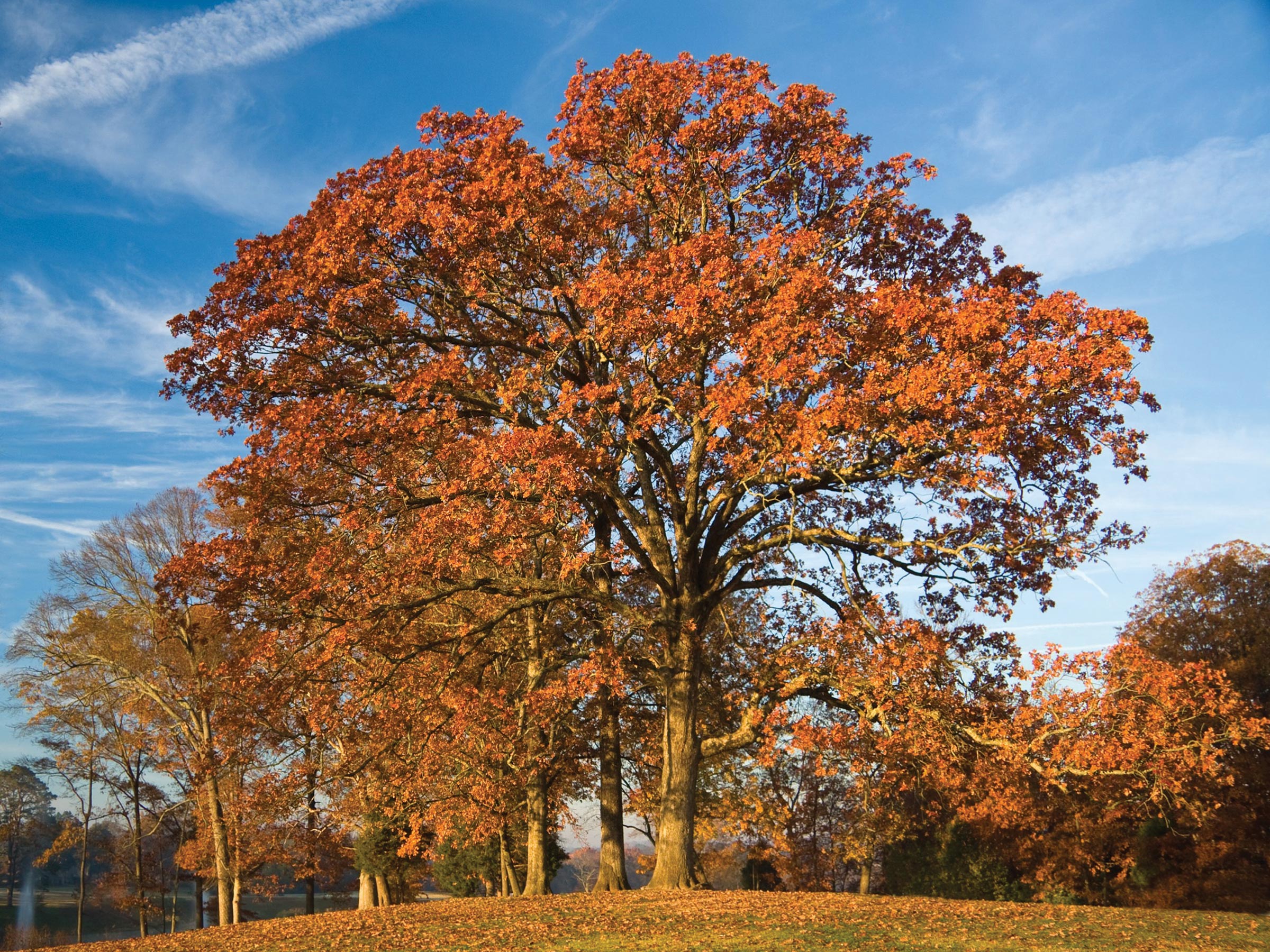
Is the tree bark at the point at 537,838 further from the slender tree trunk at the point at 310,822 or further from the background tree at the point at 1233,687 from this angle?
the background tree at the point at 1233,687

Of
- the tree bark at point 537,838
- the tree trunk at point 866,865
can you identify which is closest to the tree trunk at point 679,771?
the tree bark at point 537,838

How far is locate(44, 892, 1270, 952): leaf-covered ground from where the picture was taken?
10.6m

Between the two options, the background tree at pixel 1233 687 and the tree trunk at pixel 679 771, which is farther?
the background tree at pixel 1233 687

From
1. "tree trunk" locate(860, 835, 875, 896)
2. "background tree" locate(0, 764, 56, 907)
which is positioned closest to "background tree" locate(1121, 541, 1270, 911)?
"tree trunk" locate(860, 835, 875, 896)

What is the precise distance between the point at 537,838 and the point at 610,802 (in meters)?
2.43

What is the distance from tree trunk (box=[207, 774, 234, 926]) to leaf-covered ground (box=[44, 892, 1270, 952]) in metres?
14.0

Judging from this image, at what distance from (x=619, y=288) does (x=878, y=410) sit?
4309mm

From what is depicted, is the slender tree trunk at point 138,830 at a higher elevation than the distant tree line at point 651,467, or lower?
lower

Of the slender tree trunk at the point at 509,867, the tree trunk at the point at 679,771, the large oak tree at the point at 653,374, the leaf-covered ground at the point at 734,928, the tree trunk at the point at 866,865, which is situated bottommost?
the tree trunk at the point at 866,865

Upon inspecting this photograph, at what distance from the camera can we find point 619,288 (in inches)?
535

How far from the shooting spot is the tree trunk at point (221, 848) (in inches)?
1065

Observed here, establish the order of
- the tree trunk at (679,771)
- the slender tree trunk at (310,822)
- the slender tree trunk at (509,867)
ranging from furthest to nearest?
the slender tree trunk at (509,867) → the slender tree trunk at (310,822) → the tree trunk at (679,771)

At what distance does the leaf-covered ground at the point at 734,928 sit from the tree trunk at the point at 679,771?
3.00 ft

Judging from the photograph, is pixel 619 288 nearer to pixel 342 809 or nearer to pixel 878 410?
pixel 878 410
